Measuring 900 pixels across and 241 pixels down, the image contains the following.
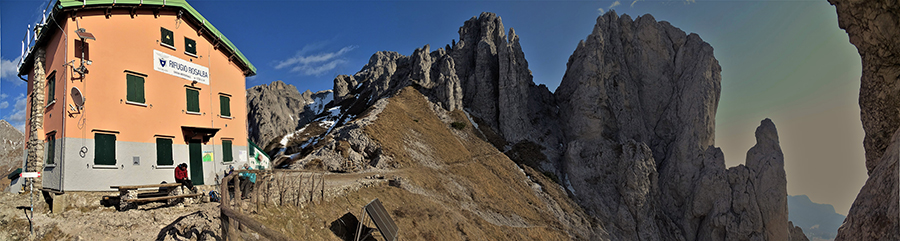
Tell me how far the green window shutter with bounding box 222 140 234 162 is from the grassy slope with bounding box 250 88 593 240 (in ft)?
25.2

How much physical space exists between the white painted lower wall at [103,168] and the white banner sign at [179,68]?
3.63 m

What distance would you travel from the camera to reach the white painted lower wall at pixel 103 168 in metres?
14.8

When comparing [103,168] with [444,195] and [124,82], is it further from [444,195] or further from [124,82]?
[444,195]

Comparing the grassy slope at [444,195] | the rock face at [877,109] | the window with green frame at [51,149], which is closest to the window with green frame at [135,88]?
the window with green frame at [51,149]

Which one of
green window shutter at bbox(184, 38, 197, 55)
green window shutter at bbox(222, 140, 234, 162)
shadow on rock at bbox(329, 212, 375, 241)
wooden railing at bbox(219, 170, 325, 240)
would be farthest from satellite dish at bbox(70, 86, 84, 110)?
shadow on rock at bbox(329, 212, 375, 241)

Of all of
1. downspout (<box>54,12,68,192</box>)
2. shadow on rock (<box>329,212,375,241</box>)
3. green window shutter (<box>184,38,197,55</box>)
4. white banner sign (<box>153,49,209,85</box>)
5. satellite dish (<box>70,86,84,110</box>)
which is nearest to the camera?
downspout (<box>54,12,68,192</box>)

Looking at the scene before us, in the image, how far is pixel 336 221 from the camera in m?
16.1

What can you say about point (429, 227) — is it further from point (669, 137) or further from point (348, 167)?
point (669, 137)

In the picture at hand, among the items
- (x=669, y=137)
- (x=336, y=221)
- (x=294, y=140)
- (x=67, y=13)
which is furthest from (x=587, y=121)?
(x=67, y=13)

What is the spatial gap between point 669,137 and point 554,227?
106 ft

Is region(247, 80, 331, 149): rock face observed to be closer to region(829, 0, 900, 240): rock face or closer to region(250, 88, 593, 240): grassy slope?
region(250, 88, 593, 240): grassy slope

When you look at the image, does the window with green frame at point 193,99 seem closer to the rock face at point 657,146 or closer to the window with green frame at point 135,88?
the window with green frame at point 135,88

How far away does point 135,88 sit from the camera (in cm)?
1709

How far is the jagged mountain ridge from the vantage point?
46938 mm
